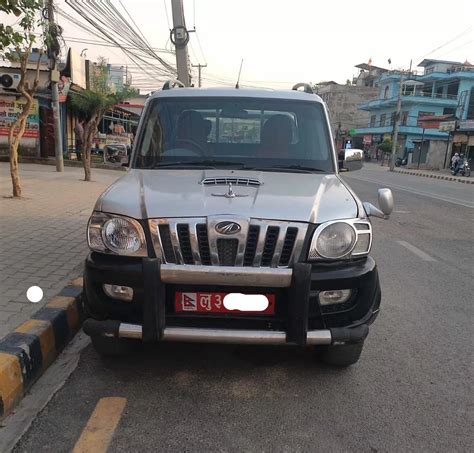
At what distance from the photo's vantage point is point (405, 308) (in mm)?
4660

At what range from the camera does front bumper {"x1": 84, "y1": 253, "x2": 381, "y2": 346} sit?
268 cm

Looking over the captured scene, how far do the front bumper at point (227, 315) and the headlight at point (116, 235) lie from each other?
6 centimetres

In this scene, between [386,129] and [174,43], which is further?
[386,129]

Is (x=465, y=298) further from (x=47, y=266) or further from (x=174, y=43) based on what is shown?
(x=174, y=43)

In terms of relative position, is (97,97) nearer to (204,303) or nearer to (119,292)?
(119,292)

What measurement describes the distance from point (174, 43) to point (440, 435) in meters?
12.7

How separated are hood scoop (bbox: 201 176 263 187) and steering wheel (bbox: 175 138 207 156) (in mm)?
655

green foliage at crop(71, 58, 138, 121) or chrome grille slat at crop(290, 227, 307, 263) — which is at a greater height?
green foliage at crop(71, 58, 138, 121)

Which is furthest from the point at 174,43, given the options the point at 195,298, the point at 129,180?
the point at 195,298

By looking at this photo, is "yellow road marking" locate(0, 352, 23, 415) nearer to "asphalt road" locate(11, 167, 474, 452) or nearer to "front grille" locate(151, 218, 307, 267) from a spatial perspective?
"asphalt road" locate(11, 167, 474, 452)

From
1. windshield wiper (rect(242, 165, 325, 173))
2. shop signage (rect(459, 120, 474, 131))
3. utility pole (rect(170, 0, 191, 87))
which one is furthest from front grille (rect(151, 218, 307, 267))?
shop signage (rect(459, 120, 474, 131))

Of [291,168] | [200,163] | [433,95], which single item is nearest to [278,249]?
[291,168]

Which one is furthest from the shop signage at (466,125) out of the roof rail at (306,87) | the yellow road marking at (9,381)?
the yellow road marking at (9,381)

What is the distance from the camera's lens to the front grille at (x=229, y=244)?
274cm
